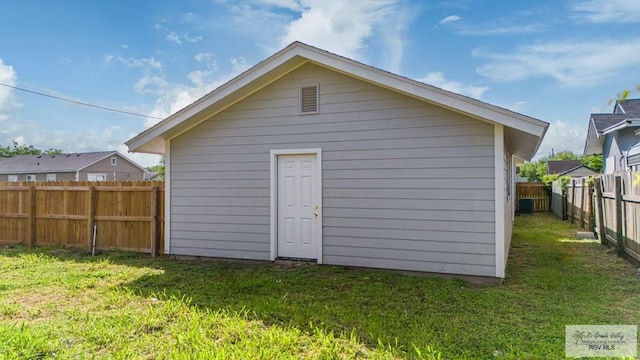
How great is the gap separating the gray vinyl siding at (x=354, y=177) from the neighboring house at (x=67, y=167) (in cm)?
2638

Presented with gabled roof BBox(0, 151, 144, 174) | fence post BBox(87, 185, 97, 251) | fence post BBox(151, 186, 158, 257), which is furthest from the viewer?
gabled roof BBox(0, 151, 144, 174)

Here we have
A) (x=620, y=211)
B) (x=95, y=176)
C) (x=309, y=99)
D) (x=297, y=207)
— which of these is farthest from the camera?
(x=95, y=176)

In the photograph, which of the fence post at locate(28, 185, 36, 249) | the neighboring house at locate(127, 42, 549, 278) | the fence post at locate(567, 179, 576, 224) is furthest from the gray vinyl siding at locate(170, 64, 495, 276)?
the fence post at locate(567, 179, 576, 224)

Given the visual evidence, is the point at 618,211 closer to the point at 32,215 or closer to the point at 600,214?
the point at 600,214

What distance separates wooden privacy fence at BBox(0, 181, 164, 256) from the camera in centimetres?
766

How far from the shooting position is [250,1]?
874 centimetres

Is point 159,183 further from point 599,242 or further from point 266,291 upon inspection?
point 599,242

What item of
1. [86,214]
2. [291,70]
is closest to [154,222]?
[86,214]

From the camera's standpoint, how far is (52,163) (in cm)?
2972

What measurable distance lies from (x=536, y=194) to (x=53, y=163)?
35.6 meters

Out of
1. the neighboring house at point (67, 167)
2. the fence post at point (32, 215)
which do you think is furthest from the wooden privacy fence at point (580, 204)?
the neighboring house at point (67, 167)

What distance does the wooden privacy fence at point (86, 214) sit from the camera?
7.66 m

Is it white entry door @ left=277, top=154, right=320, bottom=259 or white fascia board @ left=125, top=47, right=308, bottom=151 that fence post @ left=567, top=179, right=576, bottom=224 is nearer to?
white entry door @ left=277, top=154, right=320, bottom=259

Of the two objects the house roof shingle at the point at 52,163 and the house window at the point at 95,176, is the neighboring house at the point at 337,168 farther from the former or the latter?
the house window at the point at 95,176
